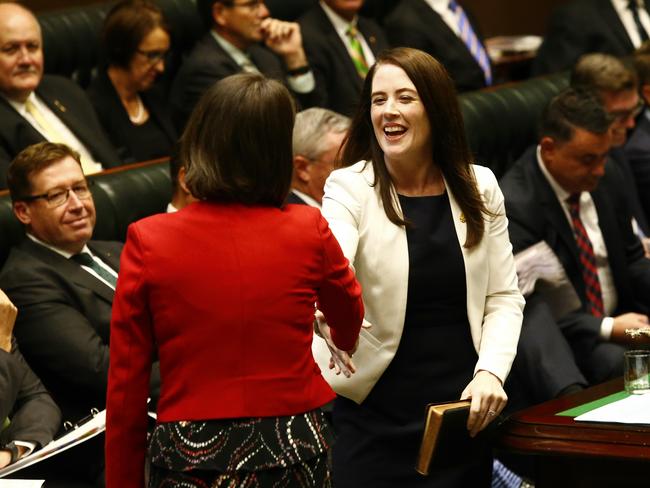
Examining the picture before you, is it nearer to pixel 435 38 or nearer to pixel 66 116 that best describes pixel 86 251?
pixel 66 116

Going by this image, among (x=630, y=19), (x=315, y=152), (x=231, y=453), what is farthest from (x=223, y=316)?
(x=630, y=19)

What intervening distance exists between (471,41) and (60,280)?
2604mm

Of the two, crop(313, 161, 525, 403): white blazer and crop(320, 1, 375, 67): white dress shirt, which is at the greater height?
crop(313, 161, 525, 403): white blazer

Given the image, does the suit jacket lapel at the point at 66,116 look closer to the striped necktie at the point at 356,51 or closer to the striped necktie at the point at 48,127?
the striped necktie at the point at 48,127

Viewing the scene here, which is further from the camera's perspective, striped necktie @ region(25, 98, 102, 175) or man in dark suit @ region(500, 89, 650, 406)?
striped necktie @ region(25, 98, 102, 175)

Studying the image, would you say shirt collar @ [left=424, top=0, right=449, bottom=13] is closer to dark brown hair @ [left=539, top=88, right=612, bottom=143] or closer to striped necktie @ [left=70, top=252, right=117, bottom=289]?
dark brown hair @ [left=539, top=88, right=612, bottom=143]

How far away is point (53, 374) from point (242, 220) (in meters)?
1.10

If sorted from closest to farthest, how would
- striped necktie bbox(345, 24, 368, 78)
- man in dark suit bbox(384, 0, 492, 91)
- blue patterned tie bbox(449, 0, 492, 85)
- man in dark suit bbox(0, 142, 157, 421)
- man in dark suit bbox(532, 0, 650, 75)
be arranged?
man in dark suit bbox(0, 142, 157, 421), striped necktie bbox(345, 24, 368, 78), man in dark suit bbox(384, 0, 492, 91), blue patterned tie bbox(449, 0, 492, 85), man in dark suit bbox(532, 0, 650, 75)

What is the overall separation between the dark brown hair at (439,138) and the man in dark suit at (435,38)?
8.66ft

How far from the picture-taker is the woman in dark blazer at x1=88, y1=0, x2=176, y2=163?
3834mm

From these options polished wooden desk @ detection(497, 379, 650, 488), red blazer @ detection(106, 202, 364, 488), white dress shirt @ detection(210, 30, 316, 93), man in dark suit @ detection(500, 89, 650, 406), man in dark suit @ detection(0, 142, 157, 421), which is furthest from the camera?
white dress shirt @ detection(210, 30, 316, 93)

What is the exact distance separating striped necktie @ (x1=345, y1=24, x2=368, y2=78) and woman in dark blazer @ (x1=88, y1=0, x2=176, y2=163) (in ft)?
2.24

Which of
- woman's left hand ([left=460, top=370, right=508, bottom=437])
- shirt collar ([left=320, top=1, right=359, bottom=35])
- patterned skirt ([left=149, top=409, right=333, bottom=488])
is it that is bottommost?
shirt collar ([left=320, top=1, right=359, bottom=35])

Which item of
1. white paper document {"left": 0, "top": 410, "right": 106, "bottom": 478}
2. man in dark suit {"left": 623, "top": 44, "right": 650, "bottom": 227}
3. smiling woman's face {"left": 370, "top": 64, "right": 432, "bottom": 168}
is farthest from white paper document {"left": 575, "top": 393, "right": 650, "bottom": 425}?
man in dark suit {"left": 623, "top": 44, "right": 650, "bottom": 227}
